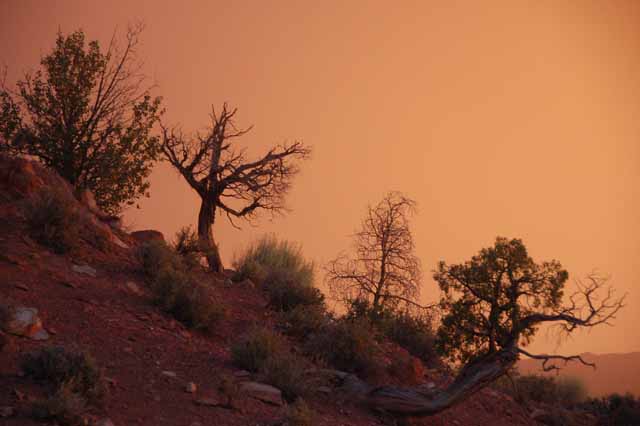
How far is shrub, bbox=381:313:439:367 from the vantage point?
16234mm

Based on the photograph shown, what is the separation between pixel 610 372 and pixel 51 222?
173 ft

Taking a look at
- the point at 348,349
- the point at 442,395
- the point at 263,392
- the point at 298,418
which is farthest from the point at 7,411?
the point at 348,349

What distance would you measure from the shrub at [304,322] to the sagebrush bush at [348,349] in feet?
2.47

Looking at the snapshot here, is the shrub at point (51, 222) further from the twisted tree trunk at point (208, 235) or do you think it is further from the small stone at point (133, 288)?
the twisted tree trunk at point (208, 235)

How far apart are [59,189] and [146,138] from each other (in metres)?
5.13

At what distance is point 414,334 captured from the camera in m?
16.7

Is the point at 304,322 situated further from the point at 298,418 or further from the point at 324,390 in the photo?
the point at 298,418

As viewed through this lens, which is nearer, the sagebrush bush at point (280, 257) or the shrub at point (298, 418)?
the shrub at point (298, 418)

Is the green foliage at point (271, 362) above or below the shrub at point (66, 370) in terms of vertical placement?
above

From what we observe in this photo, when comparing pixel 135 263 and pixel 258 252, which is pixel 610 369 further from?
pixel 135 263

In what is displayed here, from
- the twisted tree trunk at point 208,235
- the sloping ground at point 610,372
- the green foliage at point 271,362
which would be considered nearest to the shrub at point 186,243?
the twisted tree trunk at point 208,235

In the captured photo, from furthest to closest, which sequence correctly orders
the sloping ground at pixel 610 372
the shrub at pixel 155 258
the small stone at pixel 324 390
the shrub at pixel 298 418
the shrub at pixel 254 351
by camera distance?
1. the sloping ground at pixel 610 372
2. the shrub at pixel 155 258
3. the small stone at pixel 324 390
4. the shrub at pixel 254 351
5. the shrub at pixel 298 418

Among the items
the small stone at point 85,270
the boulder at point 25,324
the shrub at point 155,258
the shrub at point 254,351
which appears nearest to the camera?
the boulder at point 25,324

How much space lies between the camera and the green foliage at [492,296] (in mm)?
10562
